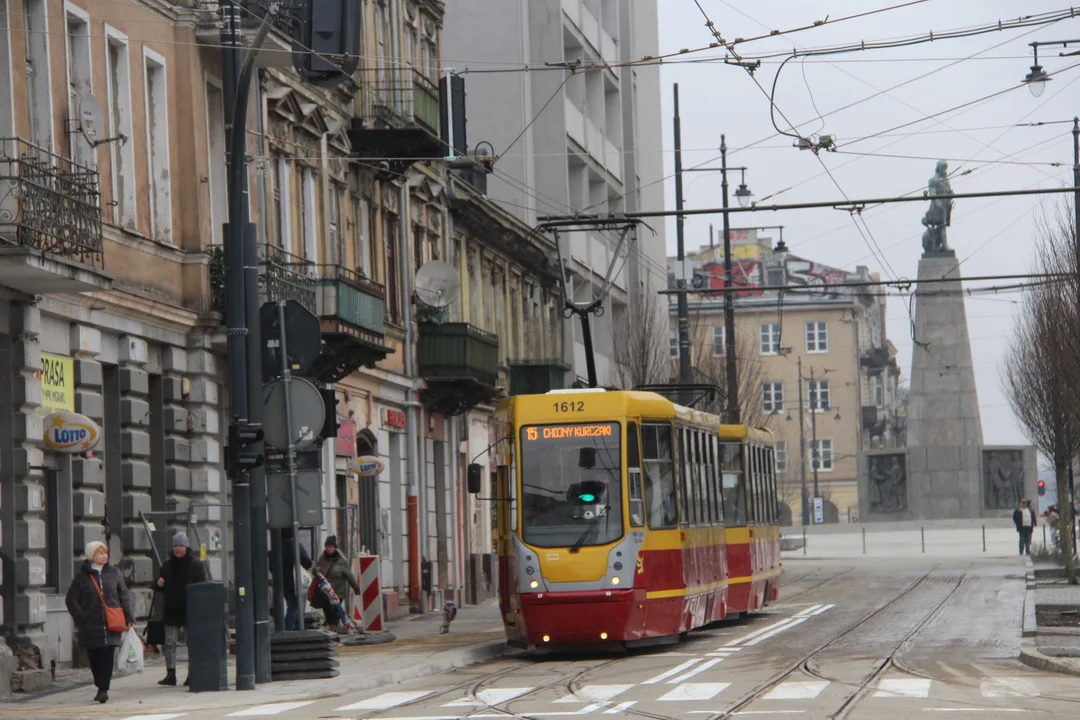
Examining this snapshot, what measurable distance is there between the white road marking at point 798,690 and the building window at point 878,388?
4642 inches

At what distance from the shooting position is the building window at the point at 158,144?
25922 mm

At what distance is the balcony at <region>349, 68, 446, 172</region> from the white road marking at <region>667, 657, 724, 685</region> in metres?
14.5

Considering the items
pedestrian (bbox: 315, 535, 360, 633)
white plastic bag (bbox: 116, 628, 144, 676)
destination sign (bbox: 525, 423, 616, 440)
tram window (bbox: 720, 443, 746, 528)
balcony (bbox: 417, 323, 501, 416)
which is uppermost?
balcony (bbox: 417, 323, 501, 416)

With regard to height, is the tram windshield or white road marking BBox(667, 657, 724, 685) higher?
the tram windshield

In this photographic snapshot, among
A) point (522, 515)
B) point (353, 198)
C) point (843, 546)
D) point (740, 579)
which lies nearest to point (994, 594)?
point (740, 579)

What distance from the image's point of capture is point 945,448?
70.7 metres

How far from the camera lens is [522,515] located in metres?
23.5

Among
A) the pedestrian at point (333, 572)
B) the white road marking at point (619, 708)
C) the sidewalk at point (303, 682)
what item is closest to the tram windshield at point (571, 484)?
the sidewalk at point (303, 682)

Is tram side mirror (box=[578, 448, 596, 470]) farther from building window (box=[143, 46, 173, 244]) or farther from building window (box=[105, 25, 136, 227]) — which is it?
building window (box=[143, 46, 173, 244])

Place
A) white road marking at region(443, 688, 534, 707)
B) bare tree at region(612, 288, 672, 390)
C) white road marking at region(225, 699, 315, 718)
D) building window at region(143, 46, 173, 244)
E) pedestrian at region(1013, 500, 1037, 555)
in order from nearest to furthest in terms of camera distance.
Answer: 1. white road marking at region(225, 699, 315, 718)
2. white road marking at region(443, 688, 534, 707)
3. building window at region(143, 46, 173, 244)
4. bare tree at region(612, 288, 672, 390)
5. pedestrian at region(1013, 500, 1037, 555)

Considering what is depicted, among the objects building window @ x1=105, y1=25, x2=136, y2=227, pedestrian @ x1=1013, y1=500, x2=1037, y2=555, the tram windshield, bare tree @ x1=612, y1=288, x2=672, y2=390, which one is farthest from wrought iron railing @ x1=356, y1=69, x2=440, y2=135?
pedestrian @ x1=1013, y1=500, x2=1037, y2=555

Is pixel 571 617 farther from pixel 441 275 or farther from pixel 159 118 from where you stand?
pixel 441 275

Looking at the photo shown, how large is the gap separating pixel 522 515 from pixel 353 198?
12.8 meters

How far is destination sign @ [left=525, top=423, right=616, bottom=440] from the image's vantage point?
933 inches
